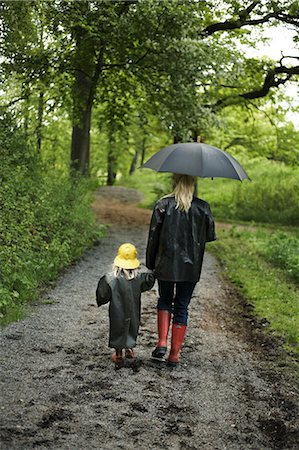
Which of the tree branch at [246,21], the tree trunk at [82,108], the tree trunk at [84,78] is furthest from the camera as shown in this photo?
the tree branch at [246,21]

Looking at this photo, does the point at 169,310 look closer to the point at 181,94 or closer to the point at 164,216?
the point at 164,216

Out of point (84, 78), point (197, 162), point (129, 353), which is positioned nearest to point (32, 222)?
point (129, 353)

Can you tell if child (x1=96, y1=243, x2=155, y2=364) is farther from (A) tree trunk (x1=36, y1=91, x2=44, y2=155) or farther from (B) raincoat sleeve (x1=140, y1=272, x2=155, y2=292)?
(A) tree trunk (x1=36, y1=91, x2=44, y2=155)

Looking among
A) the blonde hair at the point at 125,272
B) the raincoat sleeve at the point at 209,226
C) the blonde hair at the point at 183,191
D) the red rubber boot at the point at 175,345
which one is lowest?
the red rubber boot at the point at 175,345

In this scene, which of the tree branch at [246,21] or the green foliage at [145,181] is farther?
the green foliage at [145,181]

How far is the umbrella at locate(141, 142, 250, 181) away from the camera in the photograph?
5.59 metres

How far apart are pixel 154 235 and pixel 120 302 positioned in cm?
74

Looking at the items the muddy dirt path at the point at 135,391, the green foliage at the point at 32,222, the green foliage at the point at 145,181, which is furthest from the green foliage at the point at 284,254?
the green foliage at the point at 145,181

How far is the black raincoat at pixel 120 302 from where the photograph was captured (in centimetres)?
560

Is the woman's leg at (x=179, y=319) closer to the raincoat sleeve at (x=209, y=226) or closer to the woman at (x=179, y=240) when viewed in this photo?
the woman at (x=179, y=240)

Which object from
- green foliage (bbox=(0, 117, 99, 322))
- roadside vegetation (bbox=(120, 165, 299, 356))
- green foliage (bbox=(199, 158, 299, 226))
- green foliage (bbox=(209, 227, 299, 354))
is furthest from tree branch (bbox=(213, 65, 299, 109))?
green foliage (bbox=(0, 117, 99, 322))

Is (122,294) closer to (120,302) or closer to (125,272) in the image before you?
(120,302)

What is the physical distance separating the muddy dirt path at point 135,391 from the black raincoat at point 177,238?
986 mm

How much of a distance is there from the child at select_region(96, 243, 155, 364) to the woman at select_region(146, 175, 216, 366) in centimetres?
29
